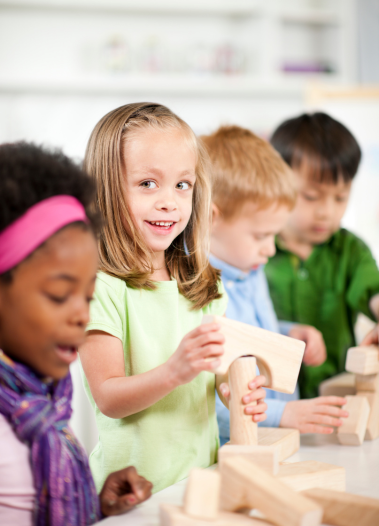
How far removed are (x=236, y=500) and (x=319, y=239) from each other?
1027 millimetres

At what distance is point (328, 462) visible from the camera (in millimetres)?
845

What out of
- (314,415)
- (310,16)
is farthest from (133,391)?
(310,16)

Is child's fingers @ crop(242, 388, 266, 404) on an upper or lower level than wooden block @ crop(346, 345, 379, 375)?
upper

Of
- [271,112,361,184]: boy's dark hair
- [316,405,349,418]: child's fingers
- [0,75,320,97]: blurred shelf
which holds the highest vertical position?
[0,75,320,97]: blurred shelf

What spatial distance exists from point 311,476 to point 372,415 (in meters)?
0.33

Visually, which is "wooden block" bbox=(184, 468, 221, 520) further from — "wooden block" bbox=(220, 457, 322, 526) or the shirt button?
the shirt button

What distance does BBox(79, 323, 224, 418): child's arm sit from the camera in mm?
657

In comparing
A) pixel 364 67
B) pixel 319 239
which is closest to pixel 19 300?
pixel 319 239

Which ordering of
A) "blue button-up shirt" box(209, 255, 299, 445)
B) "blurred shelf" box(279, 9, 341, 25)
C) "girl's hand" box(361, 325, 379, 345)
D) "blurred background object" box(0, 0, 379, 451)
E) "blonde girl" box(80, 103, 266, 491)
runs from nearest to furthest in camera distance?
1. "blonde girl" box(80, 103, 266, 491)
2. "girl's hand" box(361, 325, 379, 345)
3. "blue button-up shirt" box(209, 255, 299, 445)
4. "blurred background object" box(0, 0, 379, 451)
5. "blurred shelf" box(279, 9, 341, 25)

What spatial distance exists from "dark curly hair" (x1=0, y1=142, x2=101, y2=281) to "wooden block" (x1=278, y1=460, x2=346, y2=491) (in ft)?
1.23

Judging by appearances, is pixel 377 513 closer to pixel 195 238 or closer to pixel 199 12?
pixel 195 238

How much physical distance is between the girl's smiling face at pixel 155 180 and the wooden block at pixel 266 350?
221mm

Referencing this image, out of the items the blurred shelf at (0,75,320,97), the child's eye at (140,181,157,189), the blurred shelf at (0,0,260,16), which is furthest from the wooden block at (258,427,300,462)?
the blurred shelf at (0,0,260,16)

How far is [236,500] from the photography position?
57cm
